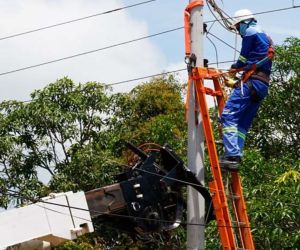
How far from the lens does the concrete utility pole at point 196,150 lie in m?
7.45

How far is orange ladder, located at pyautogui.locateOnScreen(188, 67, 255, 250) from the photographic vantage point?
7387 millimetres

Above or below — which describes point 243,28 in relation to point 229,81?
above

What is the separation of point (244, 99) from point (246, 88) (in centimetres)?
11

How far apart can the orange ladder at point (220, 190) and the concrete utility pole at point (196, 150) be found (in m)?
0.11

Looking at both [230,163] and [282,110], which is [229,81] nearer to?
[230,163]

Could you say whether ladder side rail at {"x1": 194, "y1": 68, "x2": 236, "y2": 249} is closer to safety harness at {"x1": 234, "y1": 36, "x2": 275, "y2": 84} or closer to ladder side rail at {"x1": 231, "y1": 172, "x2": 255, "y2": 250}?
ladder side rail at {"x1": 231, "y1": 172, "x2": 255, "y2": 250}

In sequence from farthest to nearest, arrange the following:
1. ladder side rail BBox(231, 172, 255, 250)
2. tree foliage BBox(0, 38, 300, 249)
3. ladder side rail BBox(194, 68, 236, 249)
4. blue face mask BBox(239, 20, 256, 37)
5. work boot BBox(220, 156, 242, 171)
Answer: tree foliage BBox(0, 38, 300, 249) < blue face mask BBox(239, 20, 256, 37) < ladder side rail BBox(231, 172, 255, 250) < work boot BBox(220, 156, 242, 171) < ladder side rail BBox(194, 68, 236, 249)

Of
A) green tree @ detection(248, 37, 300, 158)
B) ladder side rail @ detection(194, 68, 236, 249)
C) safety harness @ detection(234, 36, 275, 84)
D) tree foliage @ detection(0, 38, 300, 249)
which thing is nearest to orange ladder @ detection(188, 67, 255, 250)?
ladder side rail @ detection(194, 68, 236, 249)

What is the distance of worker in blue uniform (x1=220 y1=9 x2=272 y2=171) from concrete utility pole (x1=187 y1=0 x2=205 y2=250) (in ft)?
0.68

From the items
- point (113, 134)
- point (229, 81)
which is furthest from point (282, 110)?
point (229, 81)

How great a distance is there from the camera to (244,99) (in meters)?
7.68

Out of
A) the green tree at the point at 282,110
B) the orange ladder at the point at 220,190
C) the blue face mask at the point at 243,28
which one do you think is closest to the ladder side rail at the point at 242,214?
the orange ladder at the point at 220,190

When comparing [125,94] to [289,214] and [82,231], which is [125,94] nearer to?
[289,214]

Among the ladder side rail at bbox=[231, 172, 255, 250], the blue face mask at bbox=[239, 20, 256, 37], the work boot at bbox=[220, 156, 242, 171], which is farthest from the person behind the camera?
the blue face mask at bbox=[239, 20, 256, 37]
